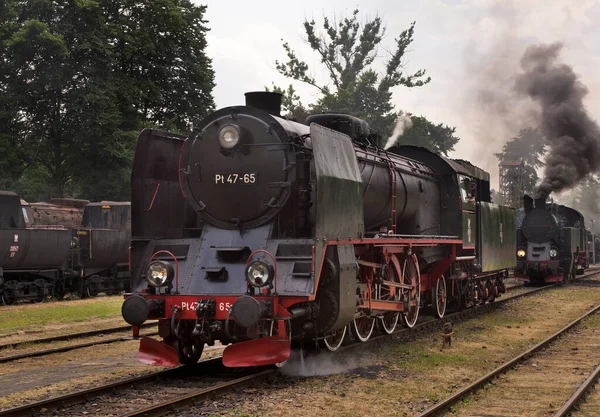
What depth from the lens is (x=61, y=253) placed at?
2269cm

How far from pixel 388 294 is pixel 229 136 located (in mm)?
4155

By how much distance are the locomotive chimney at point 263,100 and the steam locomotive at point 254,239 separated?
16 mm

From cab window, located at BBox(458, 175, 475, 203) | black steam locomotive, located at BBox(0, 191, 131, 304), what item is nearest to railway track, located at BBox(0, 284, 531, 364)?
cab window, located at BBox(458, 175, 475, 203)

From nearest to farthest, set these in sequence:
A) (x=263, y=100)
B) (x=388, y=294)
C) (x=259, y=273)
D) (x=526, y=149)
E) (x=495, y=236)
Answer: (x=259, y=273)
(x=263, y=100)
(x=388, y=294)
(x=495, y=236)
(x=526, y=149)

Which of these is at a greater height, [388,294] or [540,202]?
[540,202]

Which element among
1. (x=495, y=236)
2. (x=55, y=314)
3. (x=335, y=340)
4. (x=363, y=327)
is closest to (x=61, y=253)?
(x=55, y=314)

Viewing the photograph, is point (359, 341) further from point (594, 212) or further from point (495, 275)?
point (594, 212)

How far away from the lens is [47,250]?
2206cm

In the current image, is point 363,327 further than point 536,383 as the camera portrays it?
Yes

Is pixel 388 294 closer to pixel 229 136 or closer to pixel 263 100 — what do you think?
pixel 263 100

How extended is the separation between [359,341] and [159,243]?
3.71 m

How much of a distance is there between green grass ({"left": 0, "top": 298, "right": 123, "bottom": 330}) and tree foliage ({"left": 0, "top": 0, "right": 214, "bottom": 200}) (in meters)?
12.9

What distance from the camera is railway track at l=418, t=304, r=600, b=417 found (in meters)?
7.76

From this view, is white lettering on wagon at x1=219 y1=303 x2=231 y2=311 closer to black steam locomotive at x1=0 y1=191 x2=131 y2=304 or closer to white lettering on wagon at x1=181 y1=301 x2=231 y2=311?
white lettering on wagon at x1=181 y1=301 x2=231 y2=311
